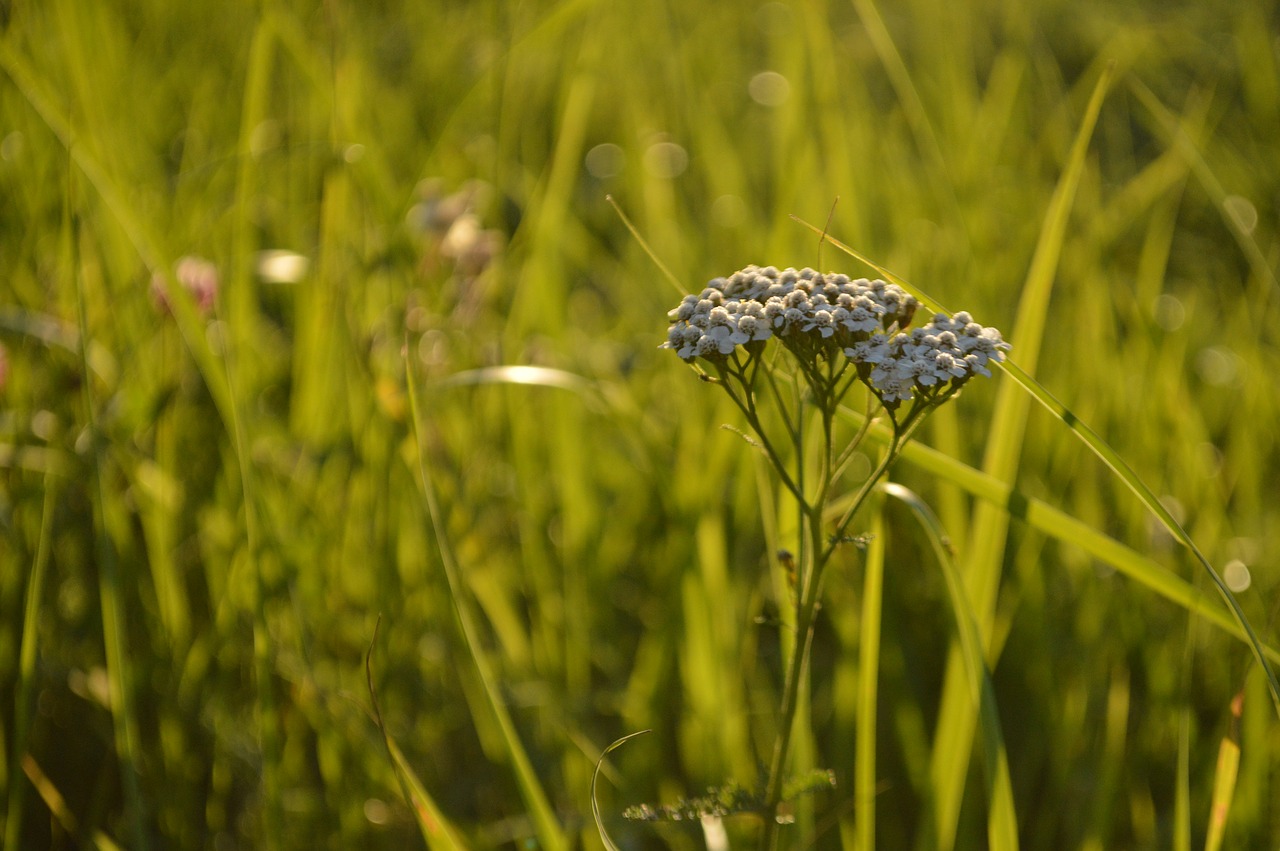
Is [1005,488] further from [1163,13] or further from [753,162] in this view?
[1163,13]

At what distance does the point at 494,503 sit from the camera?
1694 millimetres

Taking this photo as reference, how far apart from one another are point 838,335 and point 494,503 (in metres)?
1.05

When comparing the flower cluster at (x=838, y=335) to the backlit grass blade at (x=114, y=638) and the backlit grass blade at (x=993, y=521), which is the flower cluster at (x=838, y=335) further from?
the backlit grass blade at (x=114, y=638)

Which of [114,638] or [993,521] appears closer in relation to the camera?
[114,638]

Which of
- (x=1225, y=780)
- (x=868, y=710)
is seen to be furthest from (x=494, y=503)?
(x=1225, y=780)

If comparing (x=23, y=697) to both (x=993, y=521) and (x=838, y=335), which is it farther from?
(x=993, y=521)

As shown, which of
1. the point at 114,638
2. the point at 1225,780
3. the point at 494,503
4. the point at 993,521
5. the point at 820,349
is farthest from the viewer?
the point at 494,503

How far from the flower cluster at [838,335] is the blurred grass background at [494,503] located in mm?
371

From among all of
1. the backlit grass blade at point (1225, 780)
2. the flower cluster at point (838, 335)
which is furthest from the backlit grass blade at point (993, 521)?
the flower cluster at point (838, 335)

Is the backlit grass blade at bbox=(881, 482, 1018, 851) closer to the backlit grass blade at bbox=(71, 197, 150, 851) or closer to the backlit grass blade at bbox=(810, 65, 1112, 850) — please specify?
the backlit grass blade at bbox=(810, 65, 1112, 850)

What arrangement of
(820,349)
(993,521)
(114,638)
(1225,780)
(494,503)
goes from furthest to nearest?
(494,503), (993,521), (114,638), (1225,780), (820,349)

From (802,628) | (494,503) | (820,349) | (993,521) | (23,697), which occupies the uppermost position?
(820,349)

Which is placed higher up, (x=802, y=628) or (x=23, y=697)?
(x=802, y=628)

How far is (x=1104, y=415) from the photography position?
1.63 m
